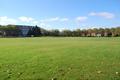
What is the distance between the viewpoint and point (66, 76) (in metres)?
8.84

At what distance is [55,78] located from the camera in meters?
8.51

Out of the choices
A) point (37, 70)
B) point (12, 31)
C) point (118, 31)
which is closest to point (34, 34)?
point (12, 31)

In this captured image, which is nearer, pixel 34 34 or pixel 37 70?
pixel 37 70

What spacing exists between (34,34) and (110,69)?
489 feet

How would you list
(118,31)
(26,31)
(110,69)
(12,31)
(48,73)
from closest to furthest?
(48,73)
(110,69)
(118,31)
(12,31)
(26,31)

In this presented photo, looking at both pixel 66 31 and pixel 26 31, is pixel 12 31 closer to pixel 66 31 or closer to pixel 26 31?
pixel 26 31

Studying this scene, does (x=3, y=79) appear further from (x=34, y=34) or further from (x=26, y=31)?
(x=26, y=31)

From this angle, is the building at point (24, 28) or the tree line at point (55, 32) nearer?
the tree line at point (55, 32)

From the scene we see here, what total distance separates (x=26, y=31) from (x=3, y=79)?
536ft

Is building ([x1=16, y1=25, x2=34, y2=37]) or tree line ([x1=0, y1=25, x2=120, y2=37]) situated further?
building ([x1=16, y1=25, x2=34, y2=37])

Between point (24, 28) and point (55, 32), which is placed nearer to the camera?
point (55, 32)

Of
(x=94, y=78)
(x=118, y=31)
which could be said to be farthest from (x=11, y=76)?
(x=118, y=31)

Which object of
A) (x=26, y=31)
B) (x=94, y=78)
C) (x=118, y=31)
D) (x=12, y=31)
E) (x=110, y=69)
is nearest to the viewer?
(x=94, y=78)

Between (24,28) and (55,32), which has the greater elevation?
(24,28)
